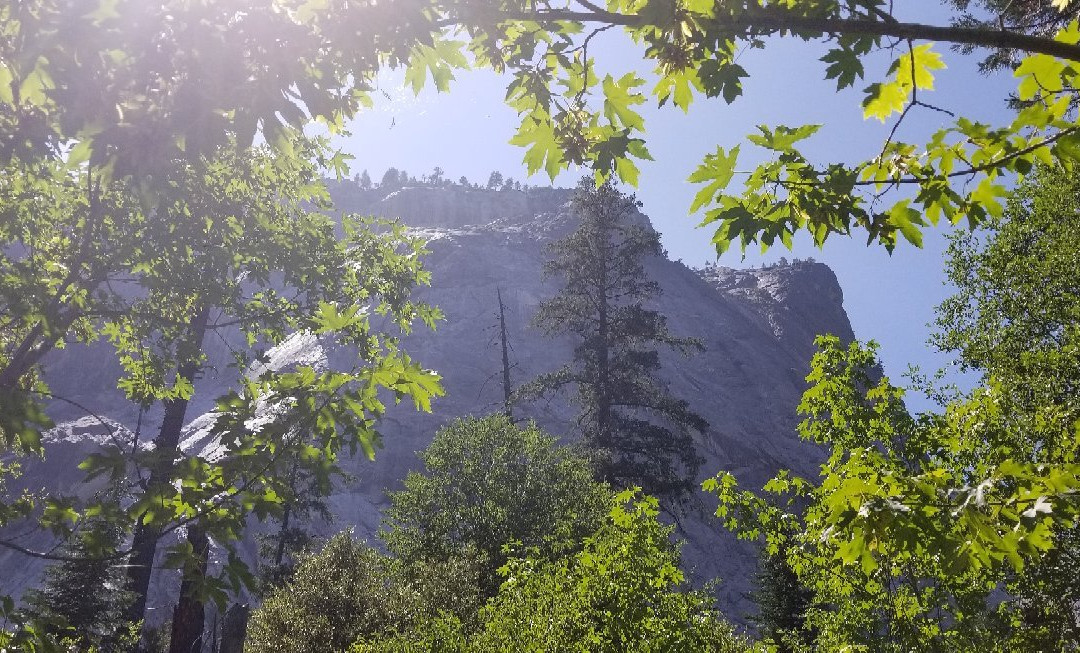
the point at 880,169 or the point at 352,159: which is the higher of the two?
the point at 352,159

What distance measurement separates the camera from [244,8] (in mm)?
2537

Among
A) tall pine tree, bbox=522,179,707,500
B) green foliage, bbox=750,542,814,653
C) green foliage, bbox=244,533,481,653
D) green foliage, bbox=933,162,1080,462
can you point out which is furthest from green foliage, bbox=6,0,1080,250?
green foliage, bbox=750,542,814,653

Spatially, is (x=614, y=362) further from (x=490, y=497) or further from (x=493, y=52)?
(x=493, y=52)

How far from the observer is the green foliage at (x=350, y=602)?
54.4 ft

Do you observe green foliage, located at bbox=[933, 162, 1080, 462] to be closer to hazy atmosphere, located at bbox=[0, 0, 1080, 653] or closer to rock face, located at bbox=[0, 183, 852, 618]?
hazy atmosphere, located at bbox=[0, 0, 1080, 653]

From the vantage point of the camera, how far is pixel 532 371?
78625 millimetres

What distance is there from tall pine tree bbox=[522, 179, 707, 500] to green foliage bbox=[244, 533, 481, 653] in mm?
8410

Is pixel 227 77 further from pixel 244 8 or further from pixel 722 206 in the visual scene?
pixel 722 206

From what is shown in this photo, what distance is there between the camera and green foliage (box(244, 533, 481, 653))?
16.6 meters

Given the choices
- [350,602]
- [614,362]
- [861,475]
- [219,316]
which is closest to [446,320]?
[219,316]

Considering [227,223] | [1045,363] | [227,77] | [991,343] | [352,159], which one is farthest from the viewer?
[991,343]

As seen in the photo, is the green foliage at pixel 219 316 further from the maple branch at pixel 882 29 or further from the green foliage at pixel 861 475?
the green foliage at pixel 861 475

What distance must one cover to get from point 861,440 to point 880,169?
19.5 feet

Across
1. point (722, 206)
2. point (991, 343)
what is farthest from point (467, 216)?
point (722, 206)
